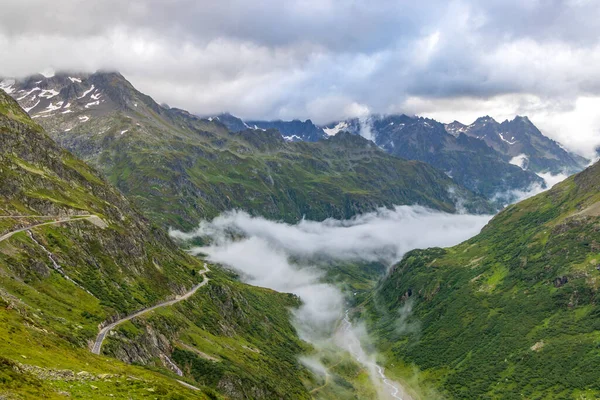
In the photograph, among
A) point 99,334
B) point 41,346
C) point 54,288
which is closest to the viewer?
point 41,346

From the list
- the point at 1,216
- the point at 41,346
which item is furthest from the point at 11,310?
the point at 1,216

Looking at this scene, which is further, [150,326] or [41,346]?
[150,326]

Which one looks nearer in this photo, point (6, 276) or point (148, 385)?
point (148, 385)

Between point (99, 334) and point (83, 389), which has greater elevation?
point (83, 389)

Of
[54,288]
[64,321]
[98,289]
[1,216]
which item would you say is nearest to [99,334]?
[64,321]

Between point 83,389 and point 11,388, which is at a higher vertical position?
point 11,388

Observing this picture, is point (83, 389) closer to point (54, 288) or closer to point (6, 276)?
point (6, 276)

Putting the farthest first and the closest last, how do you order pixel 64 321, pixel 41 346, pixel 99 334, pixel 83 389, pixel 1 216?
pixel 1 216 < pixel 99 334 < pixel 64 321 < pixel 41 346 < pixel 83 389

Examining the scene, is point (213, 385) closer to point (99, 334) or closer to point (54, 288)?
point (99, 334)

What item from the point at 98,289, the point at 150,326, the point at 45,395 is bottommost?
the point at 150,326
